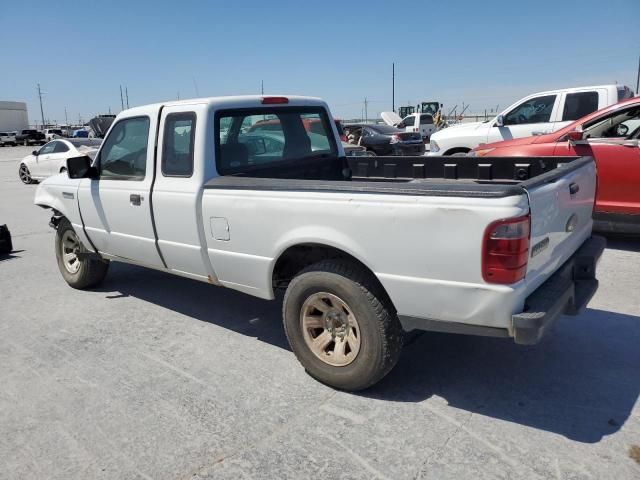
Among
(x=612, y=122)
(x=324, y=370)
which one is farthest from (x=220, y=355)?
(x=612, y=122)

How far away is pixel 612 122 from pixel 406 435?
5.34 meters

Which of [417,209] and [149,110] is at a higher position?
[149,110]

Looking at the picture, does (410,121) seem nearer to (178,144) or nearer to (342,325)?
(178,144)

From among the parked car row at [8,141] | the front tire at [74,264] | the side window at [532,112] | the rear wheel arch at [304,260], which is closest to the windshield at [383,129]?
the side window at [532,112]

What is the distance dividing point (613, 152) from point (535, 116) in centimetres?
389

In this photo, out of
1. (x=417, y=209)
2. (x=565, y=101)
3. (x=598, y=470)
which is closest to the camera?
(x=598, y=470)

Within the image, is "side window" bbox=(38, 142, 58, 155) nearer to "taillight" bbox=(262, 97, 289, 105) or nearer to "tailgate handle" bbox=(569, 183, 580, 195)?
"taillight" bbox=(262, 97, 289, 105)

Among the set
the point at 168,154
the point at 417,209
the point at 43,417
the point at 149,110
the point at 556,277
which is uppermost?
the point at 149,110

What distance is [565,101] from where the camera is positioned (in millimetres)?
9508

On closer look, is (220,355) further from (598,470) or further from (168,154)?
(598,470)

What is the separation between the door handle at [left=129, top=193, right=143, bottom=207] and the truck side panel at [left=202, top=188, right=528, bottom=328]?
1.14m

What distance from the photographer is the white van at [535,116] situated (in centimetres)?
934

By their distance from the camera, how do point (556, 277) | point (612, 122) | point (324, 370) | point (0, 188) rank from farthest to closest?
point (0, 188)
point (612, 122)
point (324, 370)
point (556, 277)

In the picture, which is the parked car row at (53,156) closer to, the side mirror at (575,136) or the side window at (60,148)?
the side window at (60,148)
